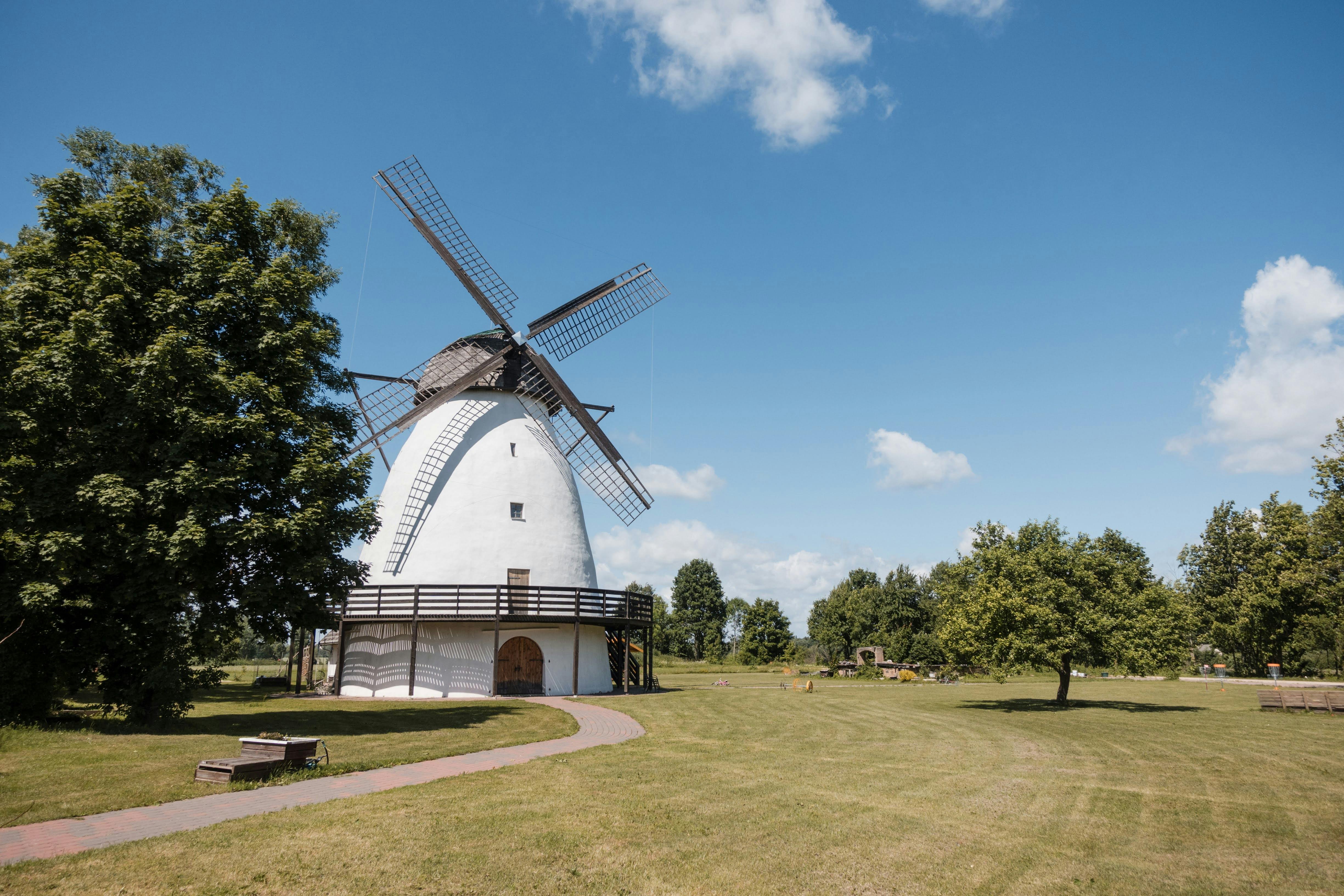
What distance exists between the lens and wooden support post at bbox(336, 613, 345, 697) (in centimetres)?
2956

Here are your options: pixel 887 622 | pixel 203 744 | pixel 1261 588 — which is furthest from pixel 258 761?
pixel 887 622

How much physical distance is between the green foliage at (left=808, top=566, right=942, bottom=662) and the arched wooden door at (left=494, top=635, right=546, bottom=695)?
49.3 metres

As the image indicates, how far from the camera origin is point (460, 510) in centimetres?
2961

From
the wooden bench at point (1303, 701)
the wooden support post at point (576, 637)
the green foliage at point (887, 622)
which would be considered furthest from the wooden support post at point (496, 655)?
the green foliage at point (887, 622)

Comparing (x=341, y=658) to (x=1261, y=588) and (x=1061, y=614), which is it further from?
(x=1261, y=588)

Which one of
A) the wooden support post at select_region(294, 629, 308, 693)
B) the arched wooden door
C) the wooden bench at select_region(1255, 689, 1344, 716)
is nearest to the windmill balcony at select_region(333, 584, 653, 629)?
the arched wooden door

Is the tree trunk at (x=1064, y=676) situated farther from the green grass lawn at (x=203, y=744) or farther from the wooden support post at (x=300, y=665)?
the wooden support post at (x=300, y=665)

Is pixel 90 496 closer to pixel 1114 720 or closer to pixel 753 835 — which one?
pixel 753 835

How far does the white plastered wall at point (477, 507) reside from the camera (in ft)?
95.9

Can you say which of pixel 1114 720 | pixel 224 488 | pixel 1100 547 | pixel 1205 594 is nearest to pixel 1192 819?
pixel 1114 720

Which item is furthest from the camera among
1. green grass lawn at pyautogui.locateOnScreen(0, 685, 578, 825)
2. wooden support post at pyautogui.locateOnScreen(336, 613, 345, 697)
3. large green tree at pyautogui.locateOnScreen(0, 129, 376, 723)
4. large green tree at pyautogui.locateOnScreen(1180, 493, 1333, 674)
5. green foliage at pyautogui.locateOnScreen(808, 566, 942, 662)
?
green foliage at pyautogui.locateOnScreen(808, 566, 942, 662)

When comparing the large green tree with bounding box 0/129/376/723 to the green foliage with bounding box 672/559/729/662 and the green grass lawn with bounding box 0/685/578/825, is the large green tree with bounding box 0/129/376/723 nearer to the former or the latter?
the green grass lawn with bounding box 0/685/578/825

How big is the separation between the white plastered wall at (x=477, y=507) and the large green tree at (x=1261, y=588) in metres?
43.8

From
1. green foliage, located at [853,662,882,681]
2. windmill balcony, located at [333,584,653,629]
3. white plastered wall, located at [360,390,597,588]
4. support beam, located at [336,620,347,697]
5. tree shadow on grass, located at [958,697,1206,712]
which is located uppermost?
white plastered wall, located at [360,390,597,588]
